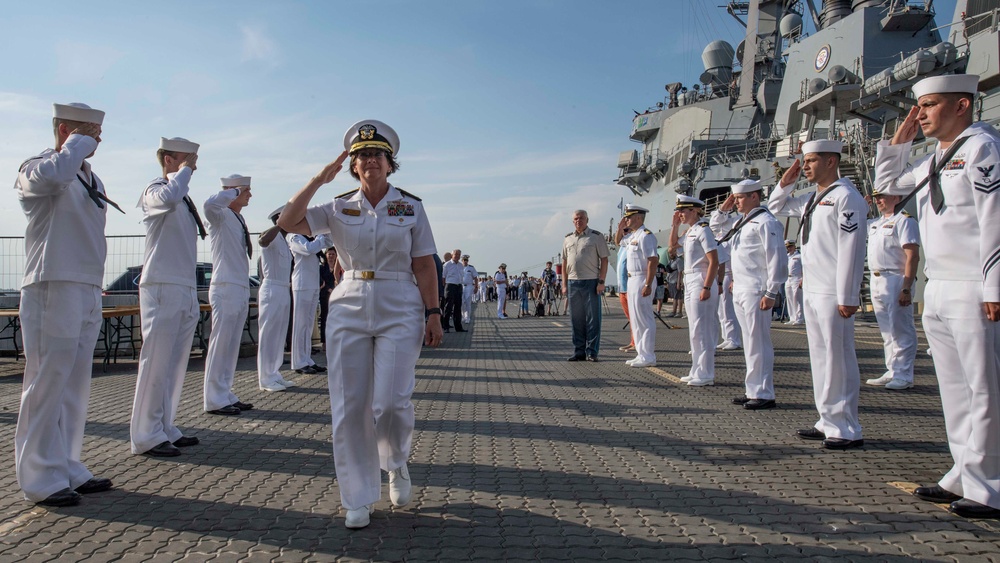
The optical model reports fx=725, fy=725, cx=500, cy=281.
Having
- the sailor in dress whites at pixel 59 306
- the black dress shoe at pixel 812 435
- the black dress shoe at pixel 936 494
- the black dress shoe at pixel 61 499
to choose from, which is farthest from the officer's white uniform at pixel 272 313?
the black dress shoe at pixel 936 494

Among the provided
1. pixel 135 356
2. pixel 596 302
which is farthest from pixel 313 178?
pixel 135 356

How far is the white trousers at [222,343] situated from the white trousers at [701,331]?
192 inches

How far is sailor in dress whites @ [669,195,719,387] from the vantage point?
8352mm

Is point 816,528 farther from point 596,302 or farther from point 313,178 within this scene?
point 596,302

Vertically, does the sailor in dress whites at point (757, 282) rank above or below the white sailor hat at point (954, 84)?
below

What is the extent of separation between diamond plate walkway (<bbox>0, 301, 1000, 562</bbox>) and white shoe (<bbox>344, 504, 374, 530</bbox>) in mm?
52

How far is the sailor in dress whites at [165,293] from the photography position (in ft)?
16.5

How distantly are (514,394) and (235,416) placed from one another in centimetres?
284

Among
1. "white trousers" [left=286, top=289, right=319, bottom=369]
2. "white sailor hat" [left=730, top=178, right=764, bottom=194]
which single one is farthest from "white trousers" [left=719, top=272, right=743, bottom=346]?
"white trousers" [left=286, top=289, right=319, bottom=369]

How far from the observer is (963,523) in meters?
3.48

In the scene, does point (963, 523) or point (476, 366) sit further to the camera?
point (476, 366)

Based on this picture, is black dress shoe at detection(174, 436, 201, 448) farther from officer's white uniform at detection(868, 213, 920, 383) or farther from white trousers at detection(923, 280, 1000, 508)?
officer's white uniform at detection(868, 213, 920, 383)

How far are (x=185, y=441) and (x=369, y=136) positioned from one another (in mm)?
3053

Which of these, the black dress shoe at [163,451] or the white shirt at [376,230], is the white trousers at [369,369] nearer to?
the white shirt at [376,230]
